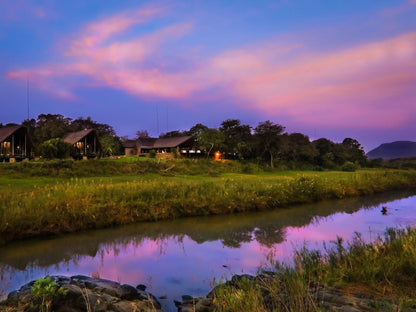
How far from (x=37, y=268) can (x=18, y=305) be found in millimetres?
4012

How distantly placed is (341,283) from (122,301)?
4.09m

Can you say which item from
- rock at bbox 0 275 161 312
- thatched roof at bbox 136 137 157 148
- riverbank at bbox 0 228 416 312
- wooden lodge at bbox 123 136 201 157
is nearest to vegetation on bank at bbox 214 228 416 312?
riverbank at bbox 0 228 416 312

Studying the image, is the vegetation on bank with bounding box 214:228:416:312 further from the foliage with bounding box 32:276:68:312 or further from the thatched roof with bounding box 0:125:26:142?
the thatched roof with bounding box 0:125:26:142

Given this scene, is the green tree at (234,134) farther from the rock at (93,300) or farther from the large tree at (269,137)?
the rock at (93,300)

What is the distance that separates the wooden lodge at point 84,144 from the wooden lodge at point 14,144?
21.1 ft

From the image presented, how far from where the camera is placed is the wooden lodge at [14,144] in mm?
42656

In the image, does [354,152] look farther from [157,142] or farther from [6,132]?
[6,132]

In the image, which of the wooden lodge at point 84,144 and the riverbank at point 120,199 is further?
the wooden lodge at point 84,144

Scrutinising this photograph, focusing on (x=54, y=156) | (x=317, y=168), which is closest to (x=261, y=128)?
(x=317, y=168)

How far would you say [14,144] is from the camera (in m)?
44.9

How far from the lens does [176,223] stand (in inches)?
584

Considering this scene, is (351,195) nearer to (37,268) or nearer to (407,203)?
(407,203)

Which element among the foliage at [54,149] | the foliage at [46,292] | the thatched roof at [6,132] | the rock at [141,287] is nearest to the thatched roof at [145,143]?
the foliage at [54,149]

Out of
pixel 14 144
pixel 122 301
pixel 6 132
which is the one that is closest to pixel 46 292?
pixel 122 301
